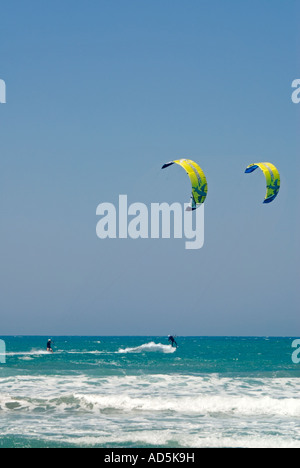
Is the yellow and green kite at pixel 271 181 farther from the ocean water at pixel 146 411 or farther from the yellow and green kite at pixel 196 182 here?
the ocean water at pixel 146 411

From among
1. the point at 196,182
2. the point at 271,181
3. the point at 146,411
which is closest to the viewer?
the point at 146,411

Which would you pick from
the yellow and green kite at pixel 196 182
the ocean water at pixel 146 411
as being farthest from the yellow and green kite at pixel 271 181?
the ocean water at pixel 146 411

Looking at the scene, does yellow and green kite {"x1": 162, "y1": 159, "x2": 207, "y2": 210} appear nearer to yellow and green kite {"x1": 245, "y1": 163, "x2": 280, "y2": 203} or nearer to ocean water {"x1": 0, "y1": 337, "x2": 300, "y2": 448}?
yellow and green kite {"x1": 245, "y1": 163, "x2": 280, "y2": 203}

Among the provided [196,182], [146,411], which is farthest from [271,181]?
[146,411]

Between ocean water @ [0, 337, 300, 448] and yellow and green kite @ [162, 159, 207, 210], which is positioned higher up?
yellow and green kite @ [162, 159, 207, 210]

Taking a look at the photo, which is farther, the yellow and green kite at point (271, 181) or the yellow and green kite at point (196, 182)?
the yellow and green kite at point (271, 181)

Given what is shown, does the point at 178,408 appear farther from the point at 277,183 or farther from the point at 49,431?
the point at 277,183

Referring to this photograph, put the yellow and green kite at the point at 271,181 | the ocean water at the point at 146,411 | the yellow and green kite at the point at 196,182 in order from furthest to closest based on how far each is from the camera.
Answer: the yellow and green kite at the point at 271,181 < the yellow and green kite at the point at 196,182 < the ocean water at the point at 146,411

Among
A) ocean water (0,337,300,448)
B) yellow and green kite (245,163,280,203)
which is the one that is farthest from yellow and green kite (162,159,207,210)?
ocean water (0,337,300,448)

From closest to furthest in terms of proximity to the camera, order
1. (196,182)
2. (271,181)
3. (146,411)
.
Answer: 1. (146,411)
2. (196,182)
3. (271,181)

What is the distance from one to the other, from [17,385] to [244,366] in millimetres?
16223

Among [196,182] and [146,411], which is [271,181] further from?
[146,411]
